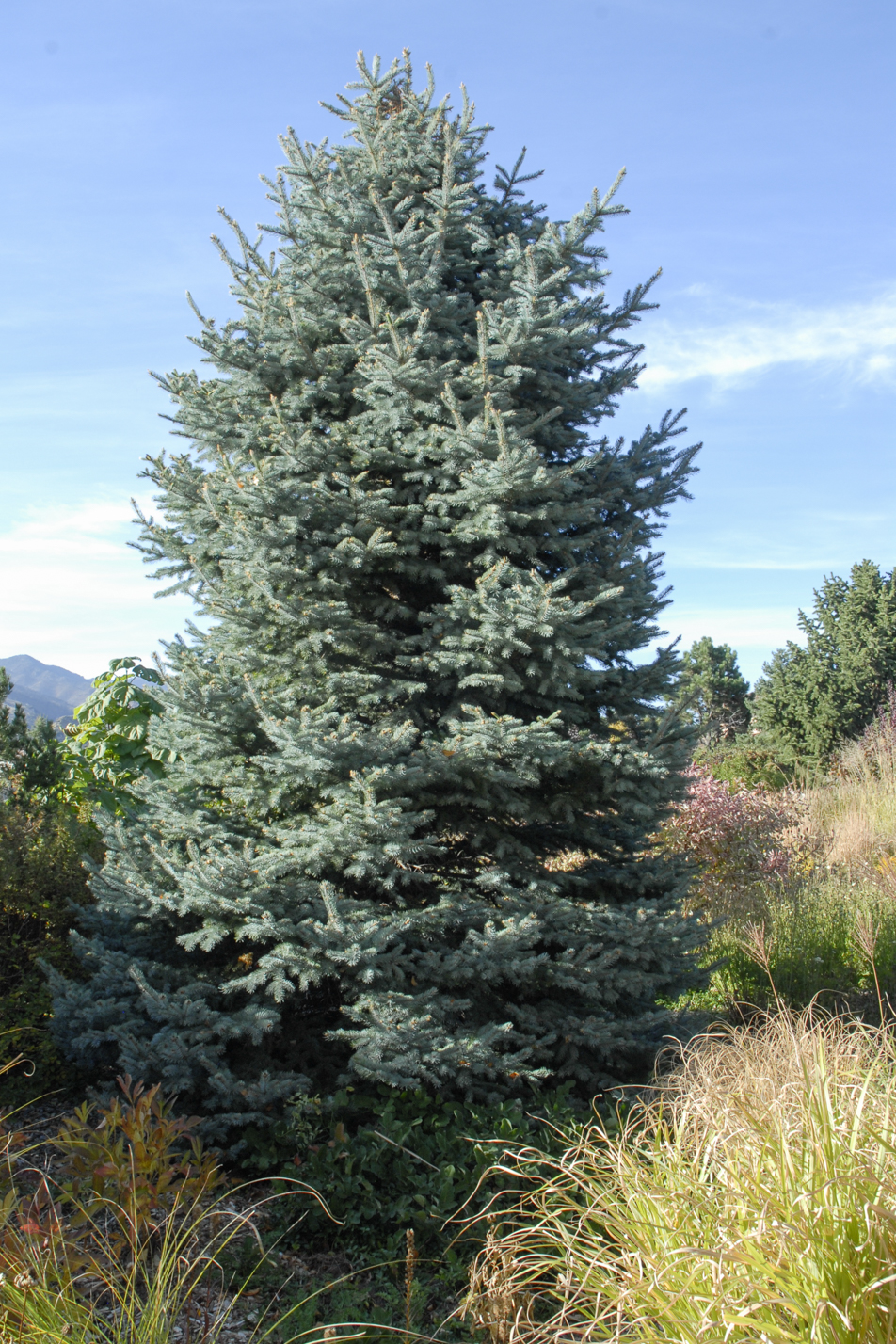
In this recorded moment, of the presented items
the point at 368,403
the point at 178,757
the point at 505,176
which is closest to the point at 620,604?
the point at 368,403

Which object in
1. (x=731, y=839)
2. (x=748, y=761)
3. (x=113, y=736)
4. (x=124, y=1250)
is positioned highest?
(x=113, y=736)

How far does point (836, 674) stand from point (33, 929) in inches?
685

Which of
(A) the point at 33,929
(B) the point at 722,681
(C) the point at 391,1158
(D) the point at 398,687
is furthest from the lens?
(B) the point at 722,681

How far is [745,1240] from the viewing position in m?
2.15

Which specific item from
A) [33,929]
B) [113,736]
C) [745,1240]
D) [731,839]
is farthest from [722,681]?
[745,1240]

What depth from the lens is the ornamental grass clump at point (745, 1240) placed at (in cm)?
215

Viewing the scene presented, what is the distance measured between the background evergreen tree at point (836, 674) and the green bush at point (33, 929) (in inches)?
629

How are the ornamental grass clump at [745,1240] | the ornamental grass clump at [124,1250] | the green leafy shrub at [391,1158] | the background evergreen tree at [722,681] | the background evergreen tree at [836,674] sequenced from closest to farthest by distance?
the ornamental grass clump at [745,1240] < the ornamental grass clump at [124,1250] < the green leafy shrub at [391,1158] < the background evergreen tree at [836,674] < the background evergreen tree at [722,681]

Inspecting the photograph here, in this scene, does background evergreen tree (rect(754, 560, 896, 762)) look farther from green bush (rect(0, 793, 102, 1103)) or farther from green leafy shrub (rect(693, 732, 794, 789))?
green bush (rect(0, 793, 102, 1103))

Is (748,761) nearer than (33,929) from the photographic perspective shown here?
No

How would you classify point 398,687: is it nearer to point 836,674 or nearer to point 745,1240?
point 745,1240

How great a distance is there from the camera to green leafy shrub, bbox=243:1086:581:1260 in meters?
3.42

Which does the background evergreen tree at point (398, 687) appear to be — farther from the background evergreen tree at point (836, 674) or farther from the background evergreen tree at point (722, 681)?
the background evergreen tree at point (722, 681)

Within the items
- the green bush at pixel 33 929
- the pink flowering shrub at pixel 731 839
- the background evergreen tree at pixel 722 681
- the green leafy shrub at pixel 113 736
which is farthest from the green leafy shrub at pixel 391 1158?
the background evergreen tree at pixel 722 681
